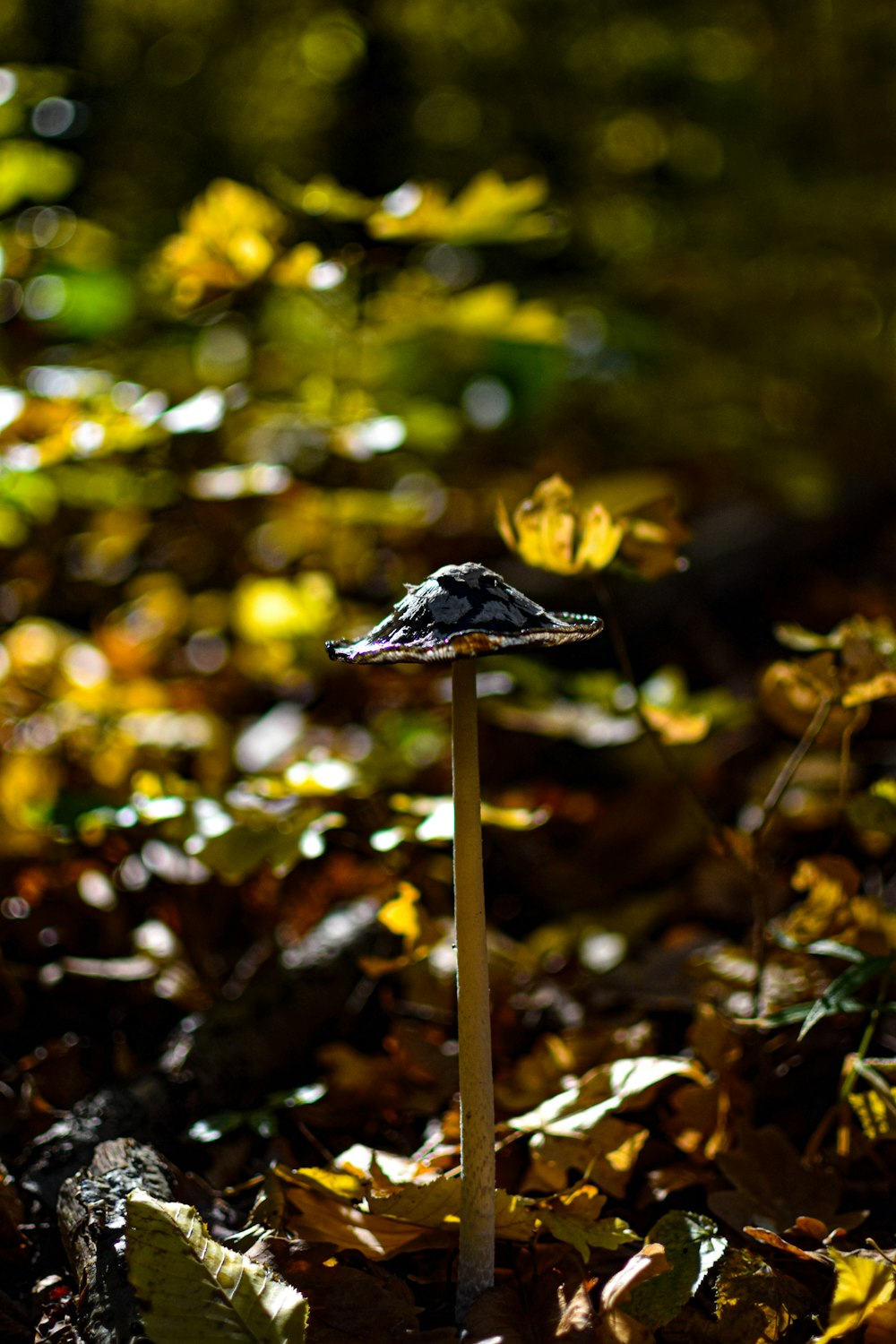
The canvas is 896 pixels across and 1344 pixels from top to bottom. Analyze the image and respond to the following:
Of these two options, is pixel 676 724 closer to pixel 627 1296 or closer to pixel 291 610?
pixel 627 1296

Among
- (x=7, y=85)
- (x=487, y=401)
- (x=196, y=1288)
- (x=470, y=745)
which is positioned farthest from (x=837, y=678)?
(x=487, y=401)

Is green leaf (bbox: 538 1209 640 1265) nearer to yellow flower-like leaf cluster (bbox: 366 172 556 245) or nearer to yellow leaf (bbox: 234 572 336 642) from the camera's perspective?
yellow leaf (bbox: 234 572 336 642)

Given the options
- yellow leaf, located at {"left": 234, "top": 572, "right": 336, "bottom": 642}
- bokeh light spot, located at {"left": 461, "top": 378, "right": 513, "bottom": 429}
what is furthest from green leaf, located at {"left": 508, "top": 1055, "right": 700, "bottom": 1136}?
bokeh light spot, located at {"left": 461, "top": 378, "right": 513, "bottom": 429}

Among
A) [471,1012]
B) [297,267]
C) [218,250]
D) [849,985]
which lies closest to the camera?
[471,1012]

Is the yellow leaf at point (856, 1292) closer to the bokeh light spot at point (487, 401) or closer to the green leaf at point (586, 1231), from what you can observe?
the green leaf at point (586, 1231)

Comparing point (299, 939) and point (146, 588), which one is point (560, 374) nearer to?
point (146, 588)

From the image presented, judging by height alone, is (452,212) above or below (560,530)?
above

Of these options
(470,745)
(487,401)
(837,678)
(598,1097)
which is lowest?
(487,401)
